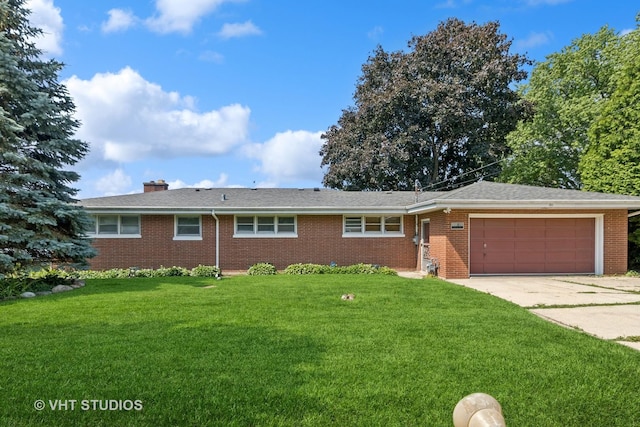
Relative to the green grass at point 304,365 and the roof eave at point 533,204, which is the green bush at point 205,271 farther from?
the roof eave at point 533,204

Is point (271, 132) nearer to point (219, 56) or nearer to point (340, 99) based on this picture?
point (219, 56)

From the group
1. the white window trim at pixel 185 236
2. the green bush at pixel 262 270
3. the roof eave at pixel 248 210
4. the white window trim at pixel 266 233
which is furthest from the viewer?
the white window trim at pixel 266 233

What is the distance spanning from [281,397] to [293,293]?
19.1 feet

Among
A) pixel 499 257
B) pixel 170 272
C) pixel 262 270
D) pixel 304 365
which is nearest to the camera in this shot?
pixel 304 365

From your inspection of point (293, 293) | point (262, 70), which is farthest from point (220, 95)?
point (293, 293)

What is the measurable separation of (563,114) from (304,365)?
24.9 m

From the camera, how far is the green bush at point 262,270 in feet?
49.7

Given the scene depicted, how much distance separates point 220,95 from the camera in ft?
43.4

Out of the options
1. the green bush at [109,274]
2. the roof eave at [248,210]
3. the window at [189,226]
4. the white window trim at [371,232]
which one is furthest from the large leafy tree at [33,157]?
the white window trim at [371,232]

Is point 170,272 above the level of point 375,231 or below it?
below

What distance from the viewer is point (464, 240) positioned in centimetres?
1358

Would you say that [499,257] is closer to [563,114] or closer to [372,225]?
[372,225]

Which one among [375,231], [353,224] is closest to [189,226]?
[353,224]

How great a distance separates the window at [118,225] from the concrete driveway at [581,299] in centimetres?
1186
